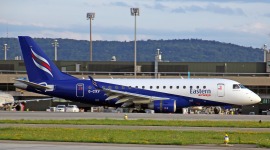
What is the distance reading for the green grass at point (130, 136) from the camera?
33469 millimetres

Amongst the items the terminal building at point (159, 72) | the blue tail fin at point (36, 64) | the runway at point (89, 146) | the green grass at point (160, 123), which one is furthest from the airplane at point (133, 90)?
the runway at point (89, 146)

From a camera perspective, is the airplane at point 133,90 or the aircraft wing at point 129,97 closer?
the airplane at point 133,90

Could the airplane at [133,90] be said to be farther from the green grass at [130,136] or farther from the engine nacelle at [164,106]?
the green grass at [130,136]

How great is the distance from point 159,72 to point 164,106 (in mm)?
34718

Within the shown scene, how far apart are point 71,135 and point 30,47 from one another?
32.8m

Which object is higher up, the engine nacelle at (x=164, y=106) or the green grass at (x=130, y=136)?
the engine nacelle at (x=164, y=106)

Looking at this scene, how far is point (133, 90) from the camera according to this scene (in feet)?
223

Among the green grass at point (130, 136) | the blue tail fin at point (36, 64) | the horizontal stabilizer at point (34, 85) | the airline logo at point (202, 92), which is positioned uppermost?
the blue tail fin at point (36, 64)

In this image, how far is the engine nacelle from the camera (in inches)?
2601

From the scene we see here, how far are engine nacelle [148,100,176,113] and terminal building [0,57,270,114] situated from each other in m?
28.4

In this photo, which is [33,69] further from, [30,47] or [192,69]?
→ [192,69]

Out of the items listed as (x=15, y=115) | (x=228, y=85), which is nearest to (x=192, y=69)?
(x=228, y=85)

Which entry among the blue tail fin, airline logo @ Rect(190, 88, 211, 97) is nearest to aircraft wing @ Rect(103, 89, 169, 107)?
airline logo @ Rect(190, 88, 211, 97)

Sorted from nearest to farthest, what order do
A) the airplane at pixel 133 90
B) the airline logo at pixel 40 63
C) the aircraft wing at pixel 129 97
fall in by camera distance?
the airplane at pixel 133 90, the aircraft wing at pixel 129 97, the airline logo at pixel 40 63
